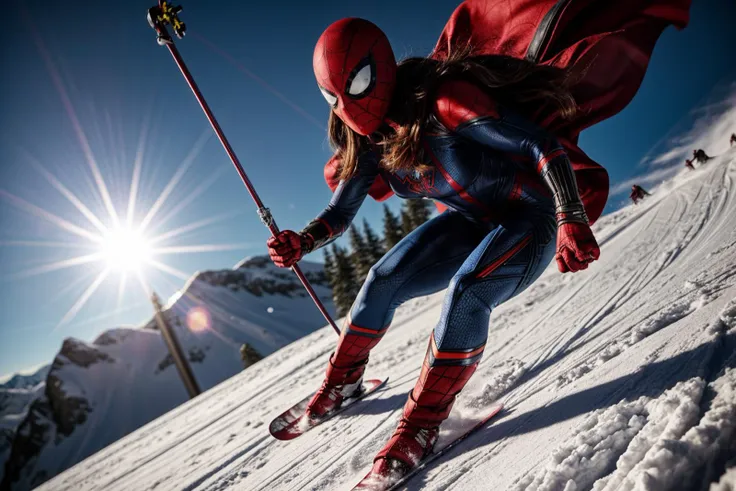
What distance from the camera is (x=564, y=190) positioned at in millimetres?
1530

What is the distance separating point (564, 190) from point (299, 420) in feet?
7.95

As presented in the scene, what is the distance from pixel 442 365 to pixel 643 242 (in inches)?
186

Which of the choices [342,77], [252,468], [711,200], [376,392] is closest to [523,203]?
[342,77]

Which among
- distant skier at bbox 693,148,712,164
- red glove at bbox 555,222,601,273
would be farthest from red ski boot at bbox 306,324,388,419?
distant skier at bbox 693,148,712,164

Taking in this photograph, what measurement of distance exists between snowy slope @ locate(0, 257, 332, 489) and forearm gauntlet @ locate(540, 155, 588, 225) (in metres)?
58.5

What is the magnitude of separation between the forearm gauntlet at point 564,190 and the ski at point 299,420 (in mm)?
2085

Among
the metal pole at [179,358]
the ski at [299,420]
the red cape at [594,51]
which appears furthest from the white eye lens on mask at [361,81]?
the metal pole at [179,358]

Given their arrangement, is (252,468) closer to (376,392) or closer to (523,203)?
(376,392)

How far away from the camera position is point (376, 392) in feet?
9.50

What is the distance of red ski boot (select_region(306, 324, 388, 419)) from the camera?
2379 mm

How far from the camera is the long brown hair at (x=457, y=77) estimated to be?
1.83 metres

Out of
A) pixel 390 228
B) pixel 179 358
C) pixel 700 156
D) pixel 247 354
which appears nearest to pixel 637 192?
pixel 700 156

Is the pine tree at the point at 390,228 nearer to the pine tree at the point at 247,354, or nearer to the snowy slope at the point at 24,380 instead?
the pine tree at the point at 247,354

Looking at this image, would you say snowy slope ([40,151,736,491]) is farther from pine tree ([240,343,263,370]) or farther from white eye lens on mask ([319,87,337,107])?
pine tree ([240,343,263,370])
